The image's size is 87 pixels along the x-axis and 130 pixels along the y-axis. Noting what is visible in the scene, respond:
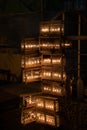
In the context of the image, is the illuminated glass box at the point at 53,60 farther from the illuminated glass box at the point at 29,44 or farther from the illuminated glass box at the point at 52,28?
the illuminated glass box at the point at 52,28

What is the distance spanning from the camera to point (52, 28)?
11.5 m

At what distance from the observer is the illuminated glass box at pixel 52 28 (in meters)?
11.3

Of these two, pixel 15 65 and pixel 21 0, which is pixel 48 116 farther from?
pixel 21 0

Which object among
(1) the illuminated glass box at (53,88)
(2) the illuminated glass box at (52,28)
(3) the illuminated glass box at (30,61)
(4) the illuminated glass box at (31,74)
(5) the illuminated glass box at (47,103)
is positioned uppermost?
(2) the illuminated glass box at (52,28)

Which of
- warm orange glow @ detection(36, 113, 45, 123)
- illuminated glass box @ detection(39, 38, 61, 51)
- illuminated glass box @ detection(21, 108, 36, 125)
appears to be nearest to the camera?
illuminated glass box @ detection(39, 38, 61, 51)

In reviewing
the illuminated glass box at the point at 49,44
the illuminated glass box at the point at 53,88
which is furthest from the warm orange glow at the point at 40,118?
the illuminated glass box at the point at 49,44

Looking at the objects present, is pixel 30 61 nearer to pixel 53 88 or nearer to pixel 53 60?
pixel 53 60

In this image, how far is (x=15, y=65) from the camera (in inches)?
799

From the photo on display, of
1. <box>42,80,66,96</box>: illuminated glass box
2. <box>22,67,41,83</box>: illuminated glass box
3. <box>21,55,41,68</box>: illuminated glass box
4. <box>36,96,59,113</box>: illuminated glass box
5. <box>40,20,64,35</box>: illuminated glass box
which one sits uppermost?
<box>40,20,64,35</box>: illuminated glass box

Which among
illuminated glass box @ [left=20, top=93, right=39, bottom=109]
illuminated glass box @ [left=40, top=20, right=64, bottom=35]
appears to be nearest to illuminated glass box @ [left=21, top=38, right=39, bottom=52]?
illuminated glass box @ [left=40, top=20, right=64, bottom=35]

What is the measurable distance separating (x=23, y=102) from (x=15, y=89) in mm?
5950

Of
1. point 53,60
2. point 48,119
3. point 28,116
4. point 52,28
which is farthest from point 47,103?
point 52,28

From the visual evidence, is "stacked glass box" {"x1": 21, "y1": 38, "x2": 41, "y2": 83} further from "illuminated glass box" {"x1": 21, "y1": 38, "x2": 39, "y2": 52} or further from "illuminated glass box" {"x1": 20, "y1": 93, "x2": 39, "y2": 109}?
"illuminated glass box" {"x1": 20, "y1": 93, "x2": 39, "y2": 109}

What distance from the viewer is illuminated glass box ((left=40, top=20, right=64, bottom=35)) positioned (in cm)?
1126
